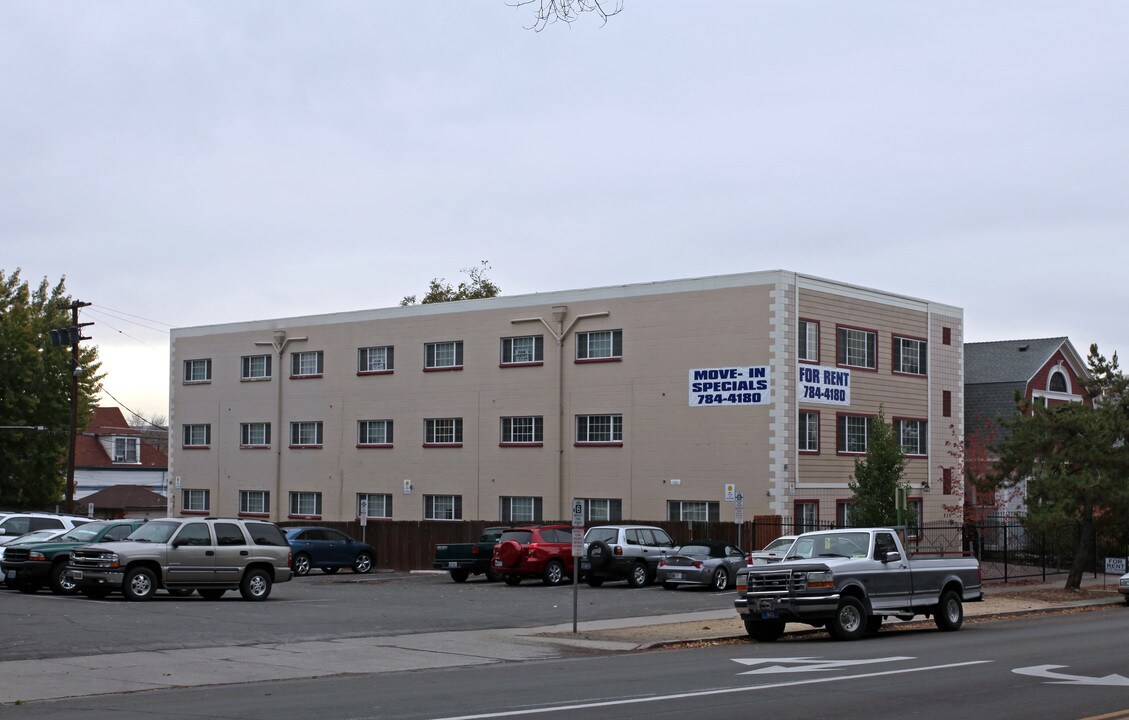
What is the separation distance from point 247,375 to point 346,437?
267 inches

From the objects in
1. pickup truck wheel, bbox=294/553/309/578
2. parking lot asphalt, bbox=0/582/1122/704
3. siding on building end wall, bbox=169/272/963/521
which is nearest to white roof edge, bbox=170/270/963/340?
siding on building end wall, bbox=169/272/963/521

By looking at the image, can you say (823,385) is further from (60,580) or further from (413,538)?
(60,580)

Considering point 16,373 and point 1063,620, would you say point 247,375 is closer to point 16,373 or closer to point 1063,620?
point 16,373

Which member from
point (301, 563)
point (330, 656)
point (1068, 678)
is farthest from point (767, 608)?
point (301, 563)

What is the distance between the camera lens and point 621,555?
110ft

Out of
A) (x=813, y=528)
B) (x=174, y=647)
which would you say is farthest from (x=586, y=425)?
(x=174, y=647)

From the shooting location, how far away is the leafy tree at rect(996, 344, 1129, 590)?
32.3m

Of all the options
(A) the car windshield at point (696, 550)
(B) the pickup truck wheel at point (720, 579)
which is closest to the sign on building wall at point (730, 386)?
(A) the car windshield at point (696, 550)

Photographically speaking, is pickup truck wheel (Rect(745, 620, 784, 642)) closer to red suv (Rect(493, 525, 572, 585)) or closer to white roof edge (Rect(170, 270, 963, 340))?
red suv (Rect(493, 525, 572, 585))

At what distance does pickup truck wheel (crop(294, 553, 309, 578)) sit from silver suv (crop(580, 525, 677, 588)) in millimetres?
8891

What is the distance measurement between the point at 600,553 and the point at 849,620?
13.7 metres

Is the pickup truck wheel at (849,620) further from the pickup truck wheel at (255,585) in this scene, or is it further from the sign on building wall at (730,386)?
the sign on building wall at (730,386)

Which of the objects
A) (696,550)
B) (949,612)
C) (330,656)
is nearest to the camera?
(330,656)

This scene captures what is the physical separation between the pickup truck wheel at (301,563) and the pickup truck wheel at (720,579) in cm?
1281
